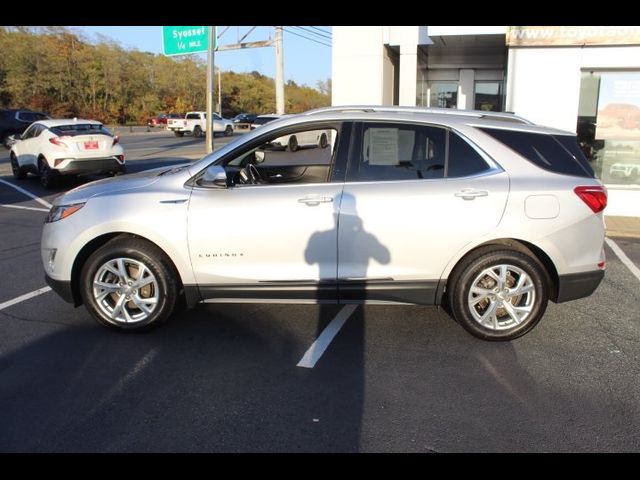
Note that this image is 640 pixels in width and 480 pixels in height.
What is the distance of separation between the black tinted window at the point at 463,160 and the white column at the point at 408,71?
7840 millimetres

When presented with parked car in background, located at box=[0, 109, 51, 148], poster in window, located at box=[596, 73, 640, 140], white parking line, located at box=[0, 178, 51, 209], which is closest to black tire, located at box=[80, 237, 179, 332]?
white parking line, located at box=[0, 178, 51, 209]

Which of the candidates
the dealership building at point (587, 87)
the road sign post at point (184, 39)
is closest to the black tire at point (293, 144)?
the dealership building at point (587, 87)

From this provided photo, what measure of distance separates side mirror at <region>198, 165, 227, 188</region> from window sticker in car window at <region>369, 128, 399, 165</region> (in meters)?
1.14

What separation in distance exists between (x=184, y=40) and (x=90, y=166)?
271 inches

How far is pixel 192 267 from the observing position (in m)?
4.12

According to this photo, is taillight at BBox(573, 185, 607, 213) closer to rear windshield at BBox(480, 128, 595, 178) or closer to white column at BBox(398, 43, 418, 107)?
rear windshield at BBox(480, 128, 595, 178)

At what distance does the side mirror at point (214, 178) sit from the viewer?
13.2 ft

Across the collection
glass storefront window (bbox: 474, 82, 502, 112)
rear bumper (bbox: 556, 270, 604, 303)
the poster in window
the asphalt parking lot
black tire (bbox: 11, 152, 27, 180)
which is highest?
glass storefront window (bbox: 474, 82, 502, 112)

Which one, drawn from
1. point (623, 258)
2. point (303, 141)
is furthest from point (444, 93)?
point (303, 141)

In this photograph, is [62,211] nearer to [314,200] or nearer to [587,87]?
[314,200]

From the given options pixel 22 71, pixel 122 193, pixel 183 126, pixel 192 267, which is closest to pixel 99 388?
pixel 192 267

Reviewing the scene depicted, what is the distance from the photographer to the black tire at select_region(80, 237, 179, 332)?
4.12 meters

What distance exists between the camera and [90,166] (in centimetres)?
1261

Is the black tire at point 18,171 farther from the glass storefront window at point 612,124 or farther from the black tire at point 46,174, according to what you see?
the glass storefront window at point 612,124
